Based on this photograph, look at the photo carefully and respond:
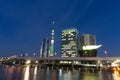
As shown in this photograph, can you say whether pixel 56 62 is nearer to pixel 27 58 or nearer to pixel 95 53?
pixel 27 58

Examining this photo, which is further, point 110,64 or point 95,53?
point 95,53

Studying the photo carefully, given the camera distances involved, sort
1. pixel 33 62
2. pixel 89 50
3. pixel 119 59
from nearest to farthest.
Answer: pixel 119 59 → pixel 33 62 → pixel 89 50

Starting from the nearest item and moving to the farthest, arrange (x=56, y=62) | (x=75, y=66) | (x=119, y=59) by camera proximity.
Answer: (x=119, y=59) → (x=75, y=66) → (x=56, y=62)

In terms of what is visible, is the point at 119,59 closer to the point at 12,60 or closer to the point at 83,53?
the point at 83,53

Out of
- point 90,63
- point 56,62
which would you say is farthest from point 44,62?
point 90,63

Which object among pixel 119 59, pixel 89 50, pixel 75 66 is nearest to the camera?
pixel 119 59

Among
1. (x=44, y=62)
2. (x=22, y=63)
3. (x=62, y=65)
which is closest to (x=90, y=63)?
(x=62, y=65)

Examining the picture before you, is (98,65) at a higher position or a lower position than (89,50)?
lower

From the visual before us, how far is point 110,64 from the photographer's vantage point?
14175cm

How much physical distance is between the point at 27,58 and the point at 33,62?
11.7m

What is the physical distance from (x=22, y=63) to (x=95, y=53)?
67336mm

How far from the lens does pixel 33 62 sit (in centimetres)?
14838

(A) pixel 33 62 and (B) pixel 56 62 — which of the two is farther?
(A) pixel 33 62

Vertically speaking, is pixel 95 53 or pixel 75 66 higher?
pixel 95 53
